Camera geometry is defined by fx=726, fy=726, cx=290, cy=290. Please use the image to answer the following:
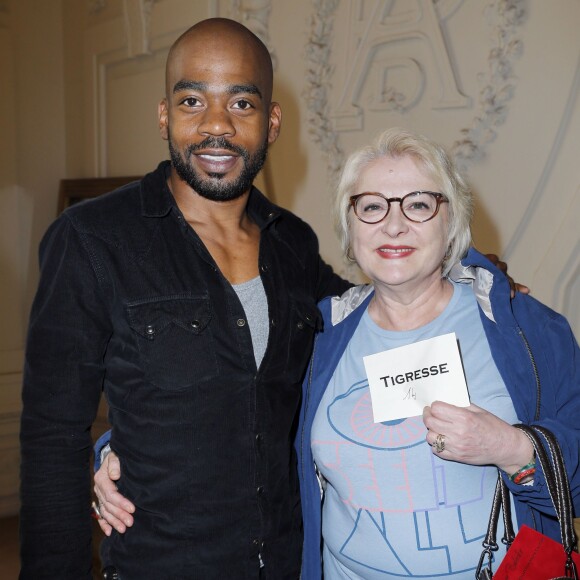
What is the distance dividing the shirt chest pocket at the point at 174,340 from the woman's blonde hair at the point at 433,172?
46 cm

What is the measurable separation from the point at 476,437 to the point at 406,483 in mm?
237

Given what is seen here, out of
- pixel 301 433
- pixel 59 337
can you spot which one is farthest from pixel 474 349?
pixel 59 337

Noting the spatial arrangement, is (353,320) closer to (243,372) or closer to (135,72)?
(243,372)

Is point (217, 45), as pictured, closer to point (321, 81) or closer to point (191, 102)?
point (191, 102)

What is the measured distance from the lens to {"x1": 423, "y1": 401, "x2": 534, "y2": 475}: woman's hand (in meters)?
1.41

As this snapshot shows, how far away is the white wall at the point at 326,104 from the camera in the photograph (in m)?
2.41

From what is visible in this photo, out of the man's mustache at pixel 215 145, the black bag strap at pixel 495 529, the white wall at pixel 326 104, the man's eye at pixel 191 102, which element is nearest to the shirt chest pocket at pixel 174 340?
the man's mustache at pixel 215 145

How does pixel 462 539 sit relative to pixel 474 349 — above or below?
below

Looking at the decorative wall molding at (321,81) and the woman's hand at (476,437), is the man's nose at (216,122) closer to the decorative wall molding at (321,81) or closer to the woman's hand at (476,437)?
the woman's hand at (476,437)

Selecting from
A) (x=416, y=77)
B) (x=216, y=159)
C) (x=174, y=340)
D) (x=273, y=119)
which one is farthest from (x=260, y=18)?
(x=174, y=340)

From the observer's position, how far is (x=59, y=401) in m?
1.54

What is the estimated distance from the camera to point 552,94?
2.37 meters

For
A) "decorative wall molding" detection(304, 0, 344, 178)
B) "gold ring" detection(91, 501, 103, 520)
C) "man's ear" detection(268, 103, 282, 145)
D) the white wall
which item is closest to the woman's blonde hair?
"man's ear" detection(268, 103, 282, 145)

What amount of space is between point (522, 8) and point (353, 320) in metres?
1.34
